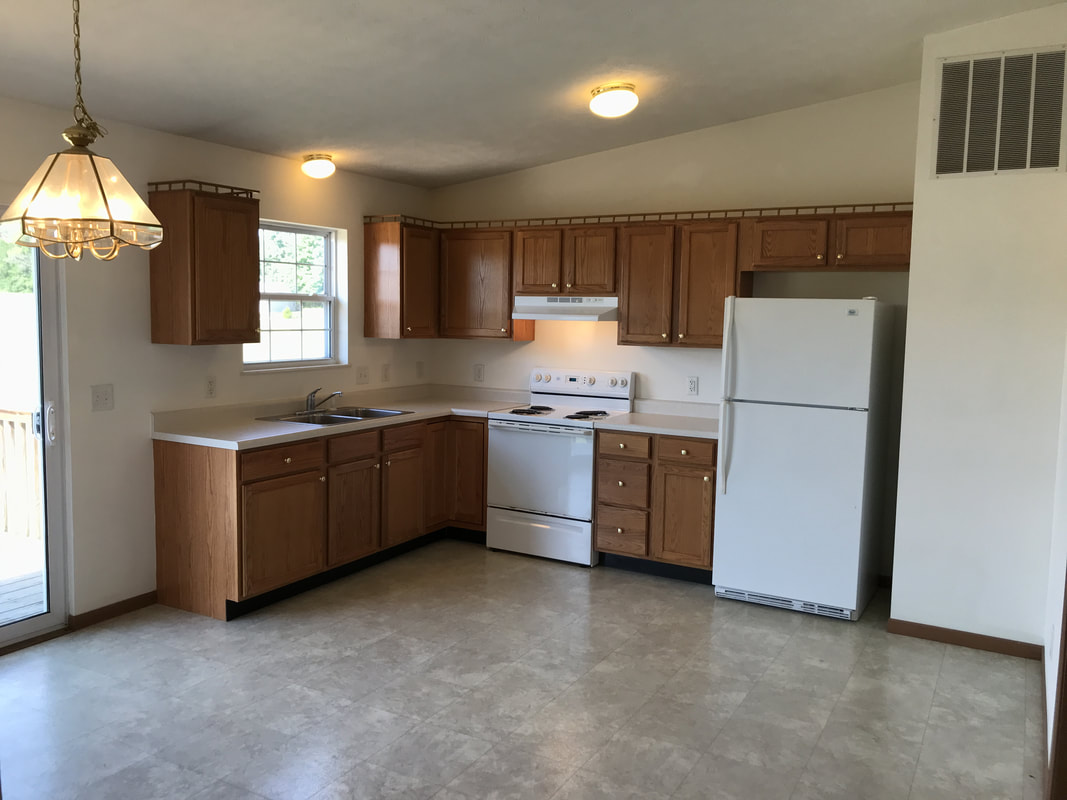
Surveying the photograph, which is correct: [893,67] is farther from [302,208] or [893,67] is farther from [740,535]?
[302,208]

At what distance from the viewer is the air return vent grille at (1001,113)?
11.2 feet

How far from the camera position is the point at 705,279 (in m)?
4.62

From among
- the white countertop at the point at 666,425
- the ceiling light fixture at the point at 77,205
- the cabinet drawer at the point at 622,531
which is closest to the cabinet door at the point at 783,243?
the white countertop at the point at 666,425

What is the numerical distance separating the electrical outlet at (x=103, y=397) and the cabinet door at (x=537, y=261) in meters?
2.48

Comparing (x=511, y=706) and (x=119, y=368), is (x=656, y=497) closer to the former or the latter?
(x=511, y=706)

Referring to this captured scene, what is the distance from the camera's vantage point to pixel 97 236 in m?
2.01

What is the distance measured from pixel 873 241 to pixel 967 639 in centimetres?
202

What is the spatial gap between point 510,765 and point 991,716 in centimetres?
189

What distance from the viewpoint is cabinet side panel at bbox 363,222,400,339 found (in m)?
5.21

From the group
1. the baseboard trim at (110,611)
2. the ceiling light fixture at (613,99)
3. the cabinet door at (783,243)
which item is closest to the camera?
the baseboard trim at (110,611)

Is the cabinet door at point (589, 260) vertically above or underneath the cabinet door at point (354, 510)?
above

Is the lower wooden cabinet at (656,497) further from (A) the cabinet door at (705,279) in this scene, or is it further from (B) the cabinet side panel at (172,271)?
(B) the cabinet side panel at (172,271)

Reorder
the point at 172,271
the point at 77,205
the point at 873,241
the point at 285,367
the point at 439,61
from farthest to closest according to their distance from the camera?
1. the point at 285,367
2. the point at 873,241
3. the point at 172,271
4. the point at 439,61
5. the point at 77,205

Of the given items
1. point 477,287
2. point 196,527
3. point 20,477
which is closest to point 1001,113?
point 477,287
